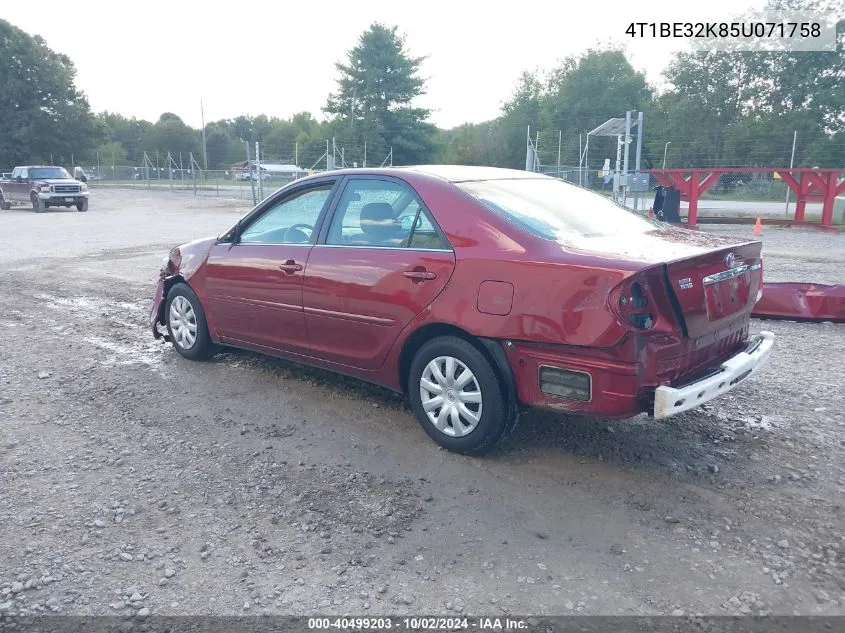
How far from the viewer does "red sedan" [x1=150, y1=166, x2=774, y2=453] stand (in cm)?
350

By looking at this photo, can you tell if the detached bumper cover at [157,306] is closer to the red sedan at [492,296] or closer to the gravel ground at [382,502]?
the gravel ground at [382,502]

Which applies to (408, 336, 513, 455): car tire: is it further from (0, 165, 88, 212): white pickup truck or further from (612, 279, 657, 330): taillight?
(0, 165, 88, 212): white pickup truck

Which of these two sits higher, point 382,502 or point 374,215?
point 374,215

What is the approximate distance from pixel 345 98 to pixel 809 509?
160ft

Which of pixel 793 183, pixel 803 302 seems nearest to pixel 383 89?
pixel 793 183

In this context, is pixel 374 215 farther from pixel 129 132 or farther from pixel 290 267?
pixel 129 132

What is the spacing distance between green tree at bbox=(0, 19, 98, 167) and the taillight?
6061cm

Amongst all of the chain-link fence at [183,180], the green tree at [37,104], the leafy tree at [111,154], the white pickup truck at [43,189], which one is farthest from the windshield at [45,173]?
the leafy tree at [111,154]

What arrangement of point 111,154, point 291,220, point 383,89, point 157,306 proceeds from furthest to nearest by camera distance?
point 111,154, point 383,89, point 157,306, point 291,220

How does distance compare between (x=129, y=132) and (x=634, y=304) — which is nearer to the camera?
(x=634, y=304)

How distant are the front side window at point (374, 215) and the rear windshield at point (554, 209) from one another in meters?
0.38

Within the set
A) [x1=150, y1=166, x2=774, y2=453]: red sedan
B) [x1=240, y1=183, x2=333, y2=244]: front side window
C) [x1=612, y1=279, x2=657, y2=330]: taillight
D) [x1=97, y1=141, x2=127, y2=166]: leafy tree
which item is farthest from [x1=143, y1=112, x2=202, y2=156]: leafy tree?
[x1=612, y1=279, x2=657, y2=330]: taillight

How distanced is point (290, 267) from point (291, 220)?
0.45 metres

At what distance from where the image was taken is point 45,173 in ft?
90.5
